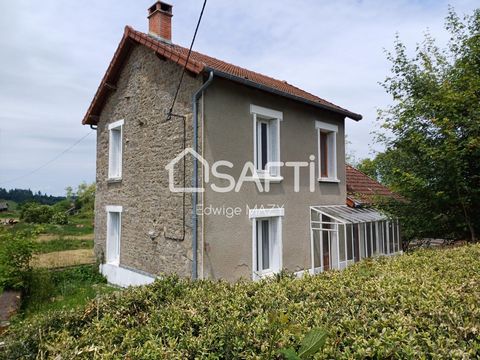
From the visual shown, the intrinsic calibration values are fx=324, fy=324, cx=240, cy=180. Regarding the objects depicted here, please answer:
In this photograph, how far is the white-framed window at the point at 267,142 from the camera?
12164 millimetres

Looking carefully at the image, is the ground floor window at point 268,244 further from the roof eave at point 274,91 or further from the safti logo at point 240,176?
the roof eave at point 274,91

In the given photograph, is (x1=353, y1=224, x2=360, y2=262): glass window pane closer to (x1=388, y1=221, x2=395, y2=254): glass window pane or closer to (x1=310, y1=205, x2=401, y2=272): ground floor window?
(x1=310, y1=205, x2=401, y2=272): ground floor window

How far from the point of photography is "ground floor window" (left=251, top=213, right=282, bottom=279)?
12.0 m

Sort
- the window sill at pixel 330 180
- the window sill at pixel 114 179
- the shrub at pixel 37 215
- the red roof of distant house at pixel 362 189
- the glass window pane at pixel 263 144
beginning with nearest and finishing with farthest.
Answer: the glass window pane at pixel 263 144 < the window sill at pixel 330 180 < the window sill at pixel 114 179 < the red roof of distant house at pixel 362 189 < the shrub at pixel 37 215

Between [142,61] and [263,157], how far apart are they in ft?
20.9

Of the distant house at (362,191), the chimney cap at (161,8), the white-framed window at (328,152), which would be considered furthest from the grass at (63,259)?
the distant house at (362,191)

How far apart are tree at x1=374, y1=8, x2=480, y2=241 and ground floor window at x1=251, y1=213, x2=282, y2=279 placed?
684cm

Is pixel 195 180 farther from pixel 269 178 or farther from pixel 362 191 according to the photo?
pixel 362 191

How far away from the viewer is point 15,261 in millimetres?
11969

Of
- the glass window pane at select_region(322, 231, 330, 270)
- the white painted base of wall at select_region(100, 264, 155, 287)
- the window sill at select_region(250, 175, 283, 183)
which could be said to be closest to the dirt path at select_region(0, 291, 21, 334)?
the white painted base of wall at select_region(100, 264, 155, 287)

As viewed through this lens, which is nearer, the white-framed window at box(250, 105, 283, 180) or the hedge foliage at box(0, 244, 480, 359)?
the hedge foliage at box(0, 244, 480, 359)

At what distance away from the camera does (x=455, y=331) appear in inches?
135

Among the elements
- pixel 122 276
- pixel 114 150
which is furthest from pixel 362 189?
pixel 114 150

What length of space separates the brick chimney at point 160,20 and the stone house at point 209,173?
0.05m
